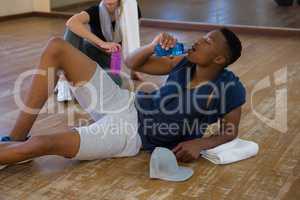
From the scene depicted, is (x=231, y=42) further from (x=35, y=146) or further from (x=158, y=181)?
(x=35, y=146)

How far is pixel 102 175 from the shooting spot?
1865 millimetres

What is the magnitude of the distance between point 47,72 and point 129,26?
1.01m

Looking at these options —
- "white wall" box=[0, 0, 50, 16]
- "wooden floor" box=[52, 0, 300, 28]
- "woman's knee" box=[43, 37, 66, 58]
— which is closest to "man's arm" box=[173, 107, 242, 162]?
"woman's knee" box=[43, 37, 66, 58]

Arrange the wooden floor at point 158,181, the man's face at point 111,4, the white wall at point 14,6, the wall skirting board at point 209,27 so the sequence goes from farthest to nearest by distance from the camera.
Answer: the white wall at point 14,6
the wall skirting board at point 209,27
the man's face at point 111,4
the wooden floor at point 158,181

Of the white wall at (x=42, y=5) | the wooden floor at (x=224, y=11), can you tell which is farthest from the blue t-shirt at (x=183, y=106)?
the white wall at (x=42, y=5)

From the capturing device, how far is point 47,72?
196 centimetres

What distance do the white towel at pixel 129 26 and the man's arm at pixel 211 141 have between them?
1.04 metres

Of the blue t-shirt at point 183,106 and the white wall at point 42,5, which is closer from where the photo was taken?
the blue t-shirt at point 183,106

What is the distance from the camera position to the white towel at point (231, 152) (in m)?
1.96

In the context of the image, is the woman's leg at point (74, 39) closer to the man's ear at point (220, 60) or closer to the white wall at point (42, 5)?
the man's ear at point (220, 60)

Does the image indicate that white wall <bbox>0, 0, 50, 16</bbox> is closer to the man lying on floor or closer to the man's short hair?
the man lying on floor

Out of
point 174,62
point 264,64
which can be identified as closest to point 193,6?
point 264,64

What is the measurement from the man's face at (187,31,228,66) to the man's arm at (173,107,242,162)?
212 mm

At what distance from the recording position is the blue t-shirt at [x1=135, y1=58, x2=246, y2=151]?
75.2 inches
